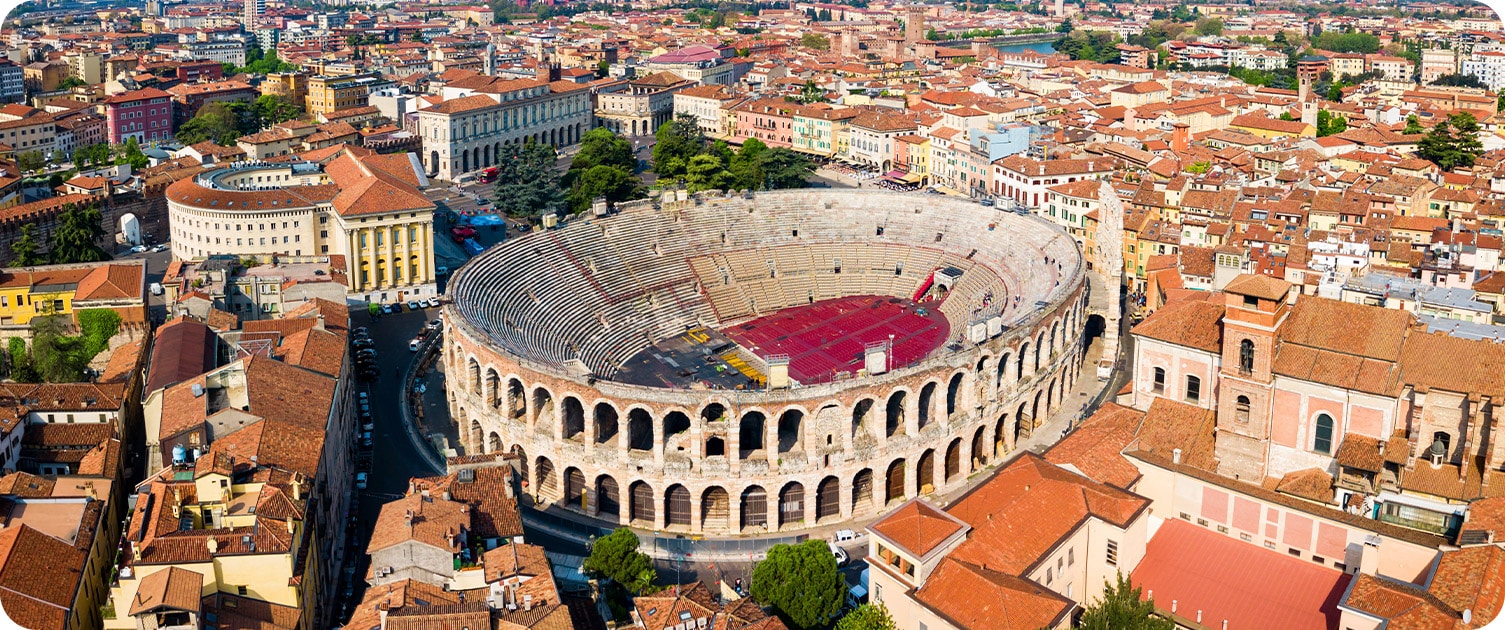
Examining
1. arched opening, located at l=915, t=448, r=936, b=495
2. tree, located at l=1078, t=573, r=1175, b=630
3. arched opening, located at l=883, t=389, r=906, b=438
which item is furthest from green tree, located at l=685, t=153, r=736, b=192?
tree, located at l=1078, t=573, r=1175, b=630

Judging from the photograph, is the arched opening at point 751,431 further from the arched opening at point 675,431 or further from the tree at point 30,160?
the tree at point 30,160

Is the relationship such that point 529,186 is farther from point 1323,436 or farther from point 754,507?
point 1323,436

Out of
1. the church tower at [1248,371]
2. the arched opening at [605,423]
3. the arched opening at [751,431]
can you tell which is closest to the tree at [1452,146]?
the church tower at [1248,371]

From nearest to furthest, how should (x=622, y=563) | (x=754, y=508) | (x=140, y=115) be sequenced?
(x=622, y=563) → (x=754, y=508) → (x=140, y=115)

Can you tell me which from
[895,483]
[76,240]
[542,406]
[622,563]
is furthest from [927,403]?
[76,240]

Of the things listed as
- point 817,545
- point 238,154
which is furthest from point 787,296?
→ point 238,154
